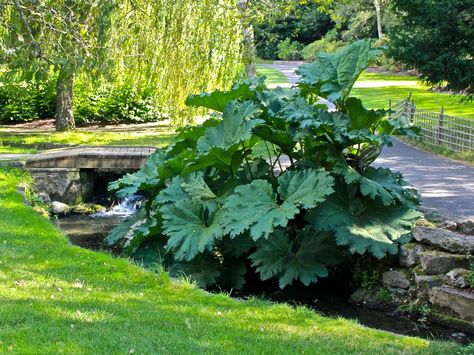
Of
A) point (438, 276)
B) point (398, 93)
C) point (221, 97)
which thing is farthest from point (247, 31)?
point (398, 93)

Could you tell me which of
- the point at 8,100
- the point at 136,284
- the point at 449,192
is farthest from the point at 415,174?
the point at 8,100

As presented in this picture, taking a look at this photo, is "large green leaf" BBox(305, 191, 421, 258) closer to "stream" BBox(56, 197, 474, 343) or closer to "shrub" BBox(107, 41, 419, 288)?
"shrub" BBox(107, 41, 419, 288)

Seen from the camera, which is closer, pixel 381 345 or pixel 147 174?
pixel 381 345

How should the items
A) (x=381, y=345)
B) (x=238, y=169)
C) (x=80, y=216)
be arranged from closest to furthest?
(x=381, y=345) → (x=238, y=169) → (x=80, y=216)

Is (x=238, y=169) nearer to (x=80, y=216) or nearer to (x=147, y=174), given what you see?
(x=147, y=174)

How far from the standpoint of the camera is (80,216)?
1323cm

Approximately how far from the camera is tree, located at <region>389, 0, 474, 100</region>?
15.4 meters

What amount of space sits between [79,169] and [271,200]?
7.83 meters

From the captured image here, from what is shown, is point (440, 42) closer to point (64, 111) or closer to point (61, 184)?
point (61, 184)

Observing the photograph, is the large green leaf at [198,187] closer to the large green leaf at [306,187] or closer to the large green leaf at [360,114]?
the large green leaf at [306,187]

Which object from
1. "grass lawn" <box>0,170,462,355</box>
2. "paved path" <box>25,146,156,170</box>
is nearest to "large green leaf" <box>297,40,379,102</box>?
"grass lawn" <box>0,170,462,355</box>

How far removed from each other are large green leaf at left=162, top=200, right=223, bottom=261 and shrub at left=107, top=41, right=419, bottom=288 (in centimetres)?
1

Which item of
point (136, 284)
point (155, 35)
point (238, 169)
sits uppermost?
point (155, 35)

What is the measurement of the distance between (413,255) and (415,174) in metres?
5.64
